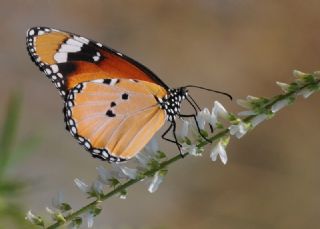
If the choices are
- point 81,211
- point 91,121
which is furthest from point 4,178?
point 81,211

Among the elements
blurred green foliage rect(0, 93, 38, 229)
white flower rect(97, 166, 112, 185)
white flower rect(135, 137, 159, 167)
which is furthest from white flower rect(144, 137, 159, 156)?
blurred green foliage rect(0, 93, 38, 229)

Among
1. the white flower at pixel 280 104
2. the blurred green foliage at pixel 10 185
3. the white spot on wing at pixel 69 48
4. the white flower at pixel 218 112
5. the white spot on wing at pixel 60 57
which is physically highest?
the white spot on wing at pixel 69 48

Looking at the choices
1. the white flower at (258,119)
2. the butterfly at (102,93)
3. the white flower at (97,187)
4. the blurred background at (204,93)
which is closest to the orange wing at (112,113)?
the butterfly at (102,93)

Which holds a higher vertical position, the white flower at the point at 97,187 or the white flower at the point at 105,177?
the white flower at the point at 105,177

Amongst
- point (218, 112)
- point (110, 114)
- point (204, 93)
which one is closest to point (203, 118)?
point (218, 112)

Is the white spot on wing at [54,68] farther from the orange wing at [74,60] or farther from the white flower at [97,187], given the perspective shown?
the white flower at [97,187]

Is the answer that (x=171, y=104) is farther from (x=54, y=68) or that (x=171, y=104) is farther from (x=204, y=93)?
(x=204, y=93)

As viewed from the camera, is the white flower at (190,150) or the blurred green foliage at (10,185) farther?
the blurred green foliage at (10,185)
